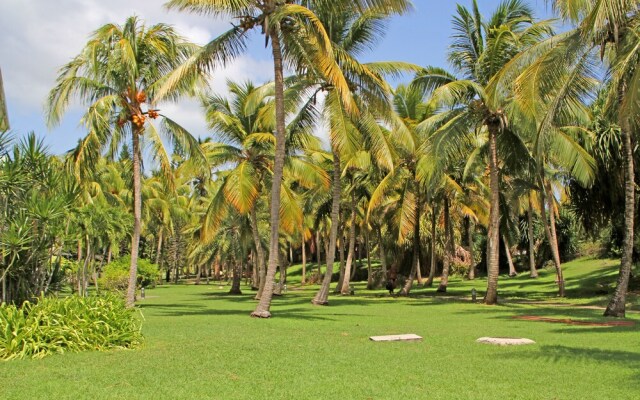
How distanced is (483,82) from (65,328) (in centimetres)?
1749

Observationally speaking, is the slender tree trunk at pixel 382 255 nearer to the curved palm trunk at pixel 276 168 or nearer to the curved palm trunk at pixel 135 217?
the curved palm trunk at pixel 135 217

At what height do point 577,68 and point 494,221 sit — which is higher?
point 577,68

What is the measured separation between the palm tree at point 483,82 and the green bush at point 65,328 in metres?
13.2

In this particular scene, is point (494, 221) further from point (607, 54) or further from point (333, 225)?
point (607, 54)

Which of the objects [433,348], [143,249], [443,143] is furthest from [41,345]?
[143,249]

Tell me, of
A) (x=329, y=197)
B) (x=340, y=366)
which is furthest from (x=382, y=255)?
(x=340, y=366)

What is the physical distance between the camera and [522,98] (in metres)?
15.1

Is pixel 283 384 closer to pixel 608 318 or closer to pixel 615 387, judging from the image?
pixel 615 387

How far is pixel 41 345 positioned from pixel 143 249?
56885 millimetres

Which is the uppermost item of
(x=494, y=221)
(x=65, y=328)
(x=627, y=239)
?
(x=494, y=221)

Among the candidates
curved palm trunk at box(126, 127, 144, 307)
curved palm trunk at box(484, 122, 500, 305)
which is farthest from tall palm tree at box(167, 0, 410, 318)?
curved palm trunk at box(484, 122, 500, 305)

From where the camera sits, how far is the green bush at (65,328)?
940 cm

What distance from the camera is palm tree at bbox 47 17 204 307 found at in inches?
723

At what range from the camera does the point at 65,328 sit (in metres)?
9.90
